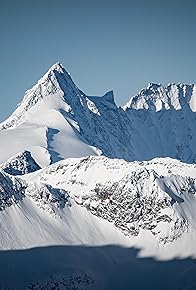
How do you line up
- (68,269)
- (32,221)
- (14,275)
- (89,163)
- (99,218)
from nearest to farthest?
(14,275) < (68,269) < (32,221) < (99,218) < (89,163)

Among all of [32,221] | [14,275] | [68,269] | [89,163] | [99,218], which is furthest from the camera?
[89,163]

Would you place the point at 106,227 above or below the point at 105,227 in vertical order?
below

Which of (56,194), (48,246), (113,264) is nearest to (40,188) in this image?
(56,194)

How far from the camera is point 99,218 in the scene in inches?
7003

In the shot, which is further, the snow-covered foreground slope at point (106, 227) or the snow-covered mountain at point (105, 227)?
the snow-covered foreground slope at point (106, 227)

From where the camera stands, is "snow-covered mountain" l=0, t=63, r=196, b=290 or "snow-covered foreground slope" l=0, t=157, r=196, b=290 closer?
"snow-covered mountain" l=0, t=63, r=196, b=290

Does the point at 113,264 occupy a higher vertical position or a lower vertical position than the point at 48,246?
lower

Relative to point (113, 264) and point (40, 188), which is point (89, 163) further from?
point (113, 264)

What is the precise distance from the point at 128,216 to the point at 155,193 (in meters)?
9.36

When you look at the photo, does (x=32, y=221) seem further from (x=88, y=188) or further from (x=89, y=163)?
(x=89, y=163)

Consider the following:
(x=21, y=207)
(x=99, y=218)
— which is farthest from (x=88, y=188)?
(x=21, y=207)

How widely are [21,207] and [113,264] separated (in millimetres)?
27420

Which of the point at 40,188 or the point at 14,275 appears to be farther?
the point at 40,188

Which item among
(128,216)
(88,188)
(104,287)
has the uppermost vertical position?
(88,188)
